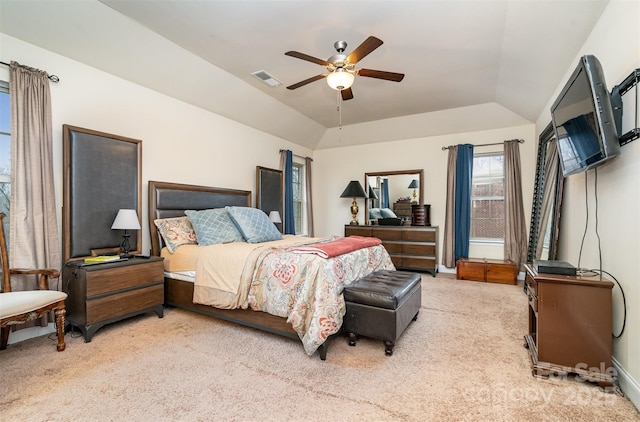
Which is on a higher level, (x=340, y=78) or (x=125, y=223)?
(x=340, y=78)

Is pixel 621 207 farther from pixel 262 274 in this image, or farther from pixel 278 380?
pixel 262 274

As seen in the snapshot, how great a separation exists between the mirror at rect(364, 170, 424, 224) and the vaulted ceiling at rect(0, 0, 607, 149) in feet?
6.02

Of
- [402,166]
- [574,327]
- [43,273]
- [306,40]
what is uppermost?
[306,40]

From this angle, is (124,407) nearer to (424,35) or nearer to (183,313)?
(183,313)

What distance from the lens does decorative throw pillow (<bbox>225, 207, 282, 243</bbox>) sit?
3.59 meters

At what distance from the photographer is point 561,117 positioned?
254 cm

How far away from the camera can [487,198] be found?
17.8ft

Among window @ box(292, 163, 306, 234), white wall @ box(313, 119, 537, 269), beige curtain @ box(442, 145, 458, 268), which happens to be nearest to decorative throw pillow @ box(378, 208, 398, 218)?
white wall @ box(313, 119, 537, 269)

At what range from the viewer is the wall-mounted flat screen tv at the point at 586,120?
1859 millimetres

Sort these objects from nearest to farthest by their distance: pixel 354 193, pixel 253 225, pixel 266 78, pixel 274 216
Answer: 1. pixel 253 225
2. pixel 266 78
3. pixel 274 216
4. pixel 354 193

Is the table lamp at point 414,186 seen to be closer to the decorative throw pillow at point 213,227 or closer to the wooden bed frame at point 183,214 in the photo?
the wooden bed frame at point 183,214

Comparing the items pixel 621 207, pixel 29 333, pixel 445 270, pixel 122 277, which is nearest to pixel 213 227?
pixel 122 277

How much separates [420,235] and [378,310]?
3.33 metres

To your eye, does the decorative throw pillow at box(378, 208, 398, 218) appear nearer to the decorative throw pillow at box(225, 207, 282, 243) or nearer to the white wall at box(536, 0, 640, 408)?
the decorative throw pillow at box(225, 207, 282, 243)
